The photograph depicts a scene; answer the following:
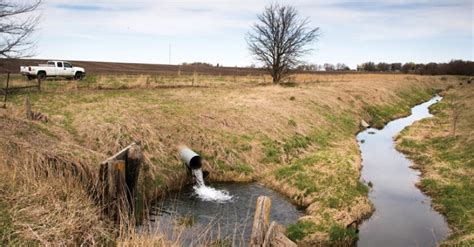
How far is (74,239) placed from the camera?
7.09 metres

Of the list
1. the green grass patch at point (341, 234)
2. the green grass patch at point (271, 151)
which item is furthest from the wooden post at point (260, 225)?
the green grass patch at point (271, 151)

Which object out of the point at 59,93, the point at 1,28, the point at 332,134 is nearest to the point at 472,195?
the point at 332,134

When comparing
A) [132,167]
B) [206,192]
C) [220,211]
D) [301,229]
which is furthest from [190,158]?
[132,167]

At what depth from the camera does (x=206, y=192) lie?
15125mm

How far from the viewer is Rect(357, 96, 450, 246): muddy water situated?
11.9 metres

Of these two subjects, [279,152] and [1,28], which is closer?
[1,28]

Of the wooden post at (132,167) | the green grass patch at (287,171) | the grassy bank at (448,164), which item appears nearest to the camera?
the wooden post at (132,167)

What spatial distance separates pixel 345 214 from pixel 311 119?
13.2 meters

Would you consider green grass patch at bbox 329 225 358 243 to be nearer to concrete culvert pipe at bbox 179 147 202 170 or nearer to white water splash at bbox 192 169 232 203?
white water splash at bbox 192 169 232 203

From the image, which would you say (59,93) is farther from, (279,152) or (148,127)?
(279,152)

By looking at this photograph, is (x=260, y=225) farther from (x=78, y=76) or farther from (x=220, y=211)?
(x=78, y=76)

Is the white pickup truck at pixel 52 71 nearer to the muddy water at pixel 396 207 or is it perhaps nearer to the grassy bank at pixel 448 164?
the muddy water at pixel 396 207

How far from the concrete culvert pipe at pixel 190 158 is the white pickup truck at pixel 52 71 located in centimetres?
2289

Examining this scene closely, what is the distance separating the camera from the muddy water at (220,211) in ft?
37.2
